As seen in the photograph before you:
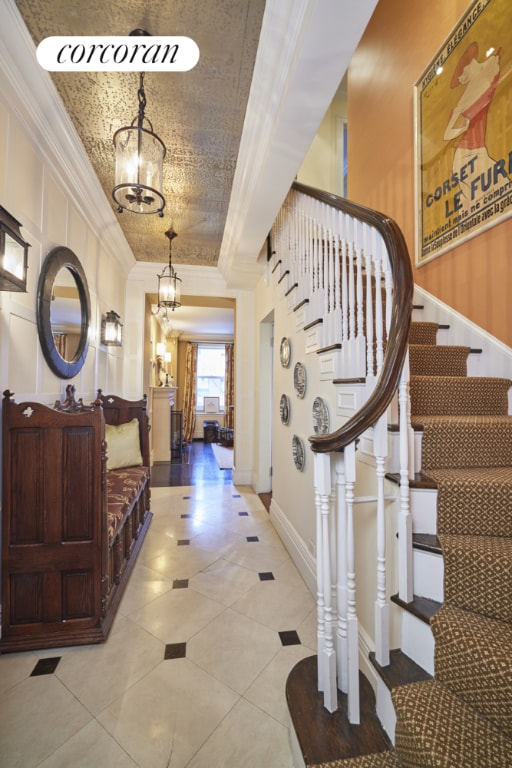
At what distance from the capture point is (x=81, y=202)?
2.92m

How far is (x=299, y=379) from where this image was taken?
2.79 metres

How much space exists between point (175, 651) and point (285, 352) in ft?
7.72

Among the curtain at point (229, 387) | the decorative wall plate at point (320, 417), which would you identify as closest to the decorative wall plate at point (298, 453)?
the decorative wall plate at point (320, 417)

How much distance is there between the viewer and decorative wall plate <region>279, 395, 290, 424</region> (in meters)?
3.16

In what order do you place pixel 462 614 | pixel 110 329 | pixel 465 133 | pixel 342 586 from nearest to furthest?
pixel 462 614 < pixel 342 586 < pixel 465 133 < pixel 110 329

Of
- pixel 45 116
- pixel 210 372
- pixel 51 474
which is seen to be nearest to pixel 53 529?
pixel 51 474

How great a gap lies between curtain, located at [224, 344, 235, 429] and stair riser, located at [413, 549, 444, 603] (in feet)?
29.5

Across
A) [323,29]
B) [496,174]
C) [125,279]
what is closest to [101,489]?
[323,29]

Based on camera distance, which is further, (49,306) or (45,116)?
(49,306)

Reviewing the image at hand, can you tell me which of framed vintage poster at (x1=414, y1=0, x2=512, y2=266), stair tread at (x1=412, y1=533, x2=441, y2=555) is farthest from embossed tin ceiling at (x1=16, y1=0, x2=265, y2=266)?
stair tread at (x1=412, y1=533, x2=441, y2=555)

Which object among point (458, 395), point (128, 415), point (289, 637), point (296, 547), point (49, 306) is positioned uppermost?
point (49, 306)

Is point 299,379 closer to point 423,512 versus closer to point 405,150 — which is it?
point 423,512

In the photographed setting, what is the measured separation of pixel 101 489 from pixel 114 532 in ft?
1.16

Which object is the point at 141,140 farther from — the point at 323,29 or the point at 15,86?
the point at 323,29
